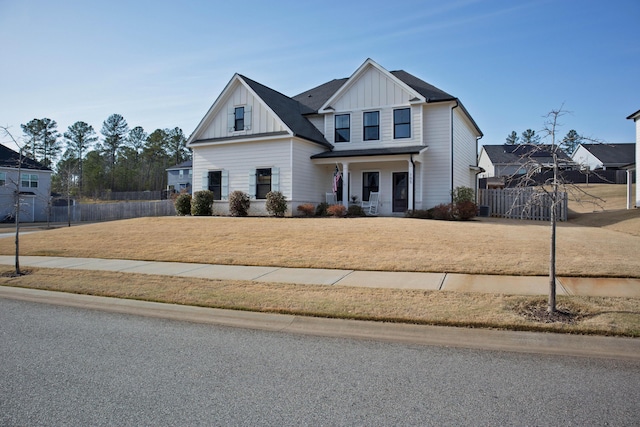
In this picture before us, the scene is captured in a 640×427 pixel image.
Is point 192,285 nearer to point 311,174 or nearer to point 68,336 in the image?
point 68,336

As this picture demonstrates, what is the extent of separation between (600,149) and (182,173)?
55875 mm

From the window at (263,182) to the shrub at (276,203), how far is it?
1468 millimetres

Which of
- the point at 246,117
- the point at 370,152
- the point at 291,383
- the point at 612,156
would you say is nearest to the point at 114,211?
the point at 246,117

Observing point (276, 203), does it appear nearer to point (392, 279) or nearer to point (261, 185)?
point (261, 185)

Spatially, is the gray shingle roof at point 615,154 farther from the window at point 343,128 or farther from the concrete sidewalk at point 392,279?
the concrete sidewalk at point 392,279

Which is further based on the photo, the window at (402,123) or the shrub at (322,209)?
the window at (402,123)

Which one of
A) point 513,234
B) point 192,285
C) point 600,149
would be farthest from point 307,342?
point 600,149

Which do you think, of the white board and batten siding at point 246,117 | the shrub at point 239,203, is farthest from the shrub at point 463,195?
the shrub at point 239,203

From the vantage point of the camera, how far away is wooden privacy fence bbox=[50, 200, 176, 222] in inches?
1358

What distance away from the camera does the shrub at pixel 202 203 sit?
73.2 ft

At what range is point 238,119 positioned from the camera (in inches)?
916

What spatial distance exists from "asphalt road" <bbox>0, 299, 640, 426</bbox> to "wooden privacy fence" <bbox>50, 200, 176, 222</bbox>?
30.3 m

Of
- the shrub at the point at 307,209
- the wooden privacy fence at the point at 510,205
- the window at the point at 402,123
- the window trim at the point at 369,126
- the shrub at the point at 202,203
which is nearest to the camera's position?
the shrub at the point at 307,209

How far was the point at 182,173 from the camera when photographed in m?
62.6
